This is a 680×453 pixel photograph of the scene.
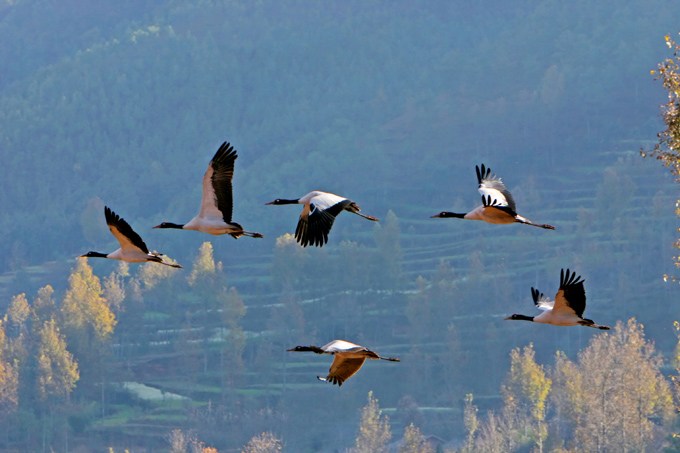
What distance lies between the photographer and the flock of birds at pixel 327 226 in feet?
43.7

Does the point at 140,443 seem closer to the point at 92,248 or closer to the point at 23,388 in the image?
the point at 23,388

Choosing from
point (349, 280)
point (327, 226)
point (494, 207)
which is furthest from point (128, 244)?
point (349, 280)

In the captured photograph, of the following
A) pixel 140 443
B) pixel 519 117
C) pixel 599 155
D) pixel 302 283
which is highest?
pixel 519 117

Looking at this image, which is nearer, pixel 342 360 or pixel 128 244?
pixel 342 360

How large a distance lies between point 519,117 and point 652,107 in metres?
23.9

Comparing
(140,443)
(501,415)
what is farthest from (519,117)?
(140,443)

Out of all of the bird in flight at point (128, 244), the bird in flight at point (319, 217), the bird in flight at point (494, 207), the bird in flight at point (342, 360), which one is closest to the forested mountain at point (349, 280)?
the bird in flight at point (494, 207)

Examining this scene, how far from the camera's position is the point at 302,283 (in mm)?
140375

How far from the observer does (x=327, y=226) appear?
1381cm

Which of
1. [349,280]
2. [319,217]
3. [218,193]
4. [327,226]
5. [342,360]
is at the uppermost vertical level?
[349,280]

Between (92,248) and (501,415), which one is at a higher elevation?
(92,248)

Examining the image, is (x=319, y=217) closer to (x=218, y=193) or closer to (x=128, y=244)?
(x=218, y=193)

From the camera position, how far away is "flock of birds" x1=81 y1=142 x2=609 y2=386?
13.3m

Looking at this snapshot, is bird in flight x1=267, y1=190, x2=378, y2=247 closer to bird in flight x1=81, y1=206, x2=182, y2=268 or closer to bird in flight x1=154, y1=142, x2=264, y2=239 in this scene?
bird in flight x1=154, y1=142, x2=264, y2=239
